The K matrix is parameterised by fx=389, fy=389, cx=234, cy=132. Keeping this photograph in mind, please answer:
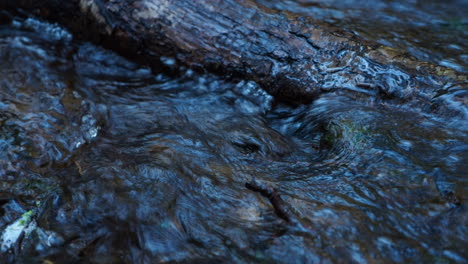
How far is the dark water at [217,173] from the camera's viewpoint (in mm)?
2346

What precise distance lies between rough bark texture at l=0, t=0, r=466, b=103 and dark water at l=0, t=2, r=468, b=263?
0.17 meters

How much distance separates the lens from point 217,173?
2.97 metres

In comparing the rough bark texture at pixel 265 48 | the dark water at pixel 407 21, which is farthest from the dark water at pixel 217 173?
the dark water at pixel 407 21

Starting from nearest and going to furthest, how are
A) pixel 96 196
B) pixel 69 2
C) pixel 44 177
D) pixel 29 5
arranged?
pixel 96 196 < pixel 44 177 < pixel 69 2 < pixel 29 5

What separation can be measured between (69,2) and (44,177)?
8.50 ft

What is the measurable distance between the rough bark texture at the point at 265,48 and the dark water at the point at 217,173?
17 centimetres

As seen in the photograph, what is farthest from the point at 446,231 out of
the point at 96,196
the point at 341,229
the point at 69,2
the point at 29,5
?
the point at 29,5

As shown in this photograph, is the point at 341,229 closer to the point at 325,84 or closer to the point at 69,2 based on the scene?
the point at 325,84

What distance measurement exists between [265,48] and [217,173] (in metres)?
1.55

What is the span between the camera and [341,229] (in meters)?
2.42

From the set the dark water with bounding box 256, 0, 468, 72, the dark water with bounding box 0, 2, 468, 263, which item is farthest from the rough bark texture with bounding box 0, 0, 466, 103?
the dark water with bounding box 256, 0, 468, 72

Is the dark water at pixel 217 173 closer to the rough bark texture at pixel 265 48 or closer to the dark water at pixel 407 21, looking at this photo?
the rough bark texture at pixel 265 48

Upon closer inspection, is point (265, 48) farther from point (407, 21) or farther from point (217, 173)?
point (407, 21)

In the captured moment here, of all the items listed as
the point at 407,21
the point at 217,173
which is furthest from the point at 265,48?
the point at 407,21
